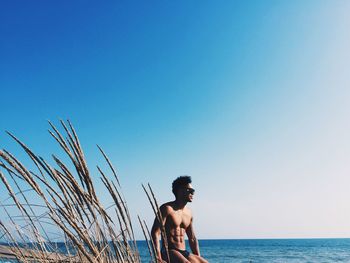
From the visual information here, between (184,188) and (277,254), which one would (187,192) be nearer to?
(184,188)

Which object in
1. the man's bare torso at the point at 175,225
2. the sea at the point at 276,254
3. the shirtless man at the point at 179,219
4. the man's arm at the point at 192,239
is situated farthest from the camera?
the sea at the point at 276,254

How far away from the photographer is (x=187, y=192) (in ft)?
13.9

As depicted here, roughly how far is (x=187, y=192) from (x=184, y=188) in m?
0.06

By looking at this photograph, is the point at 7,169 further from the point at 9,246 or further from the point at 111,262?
the point at 9,246

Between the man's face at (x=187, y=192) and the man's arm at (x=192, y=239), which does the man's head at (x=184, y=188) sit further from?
the man's arm at (x=192, y=239)

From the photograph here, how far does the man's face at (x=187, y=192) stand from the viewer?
4.22m

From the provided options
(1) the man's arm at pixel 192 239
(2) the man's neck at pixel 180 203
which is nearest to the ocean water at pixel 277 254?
(1) the man's arm at pixel 192 239

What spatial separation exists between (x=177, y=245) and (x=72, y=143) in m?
3.42

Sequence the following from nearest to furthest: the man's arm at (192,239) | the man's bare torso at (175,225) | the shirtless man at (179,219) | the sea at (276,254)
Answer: the shirtless man at (179,219), the man's bare torso at (175,225), the man's arm at (192,239), the sea at (276,254)

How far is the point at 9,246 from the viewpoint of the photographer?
5.69 ft

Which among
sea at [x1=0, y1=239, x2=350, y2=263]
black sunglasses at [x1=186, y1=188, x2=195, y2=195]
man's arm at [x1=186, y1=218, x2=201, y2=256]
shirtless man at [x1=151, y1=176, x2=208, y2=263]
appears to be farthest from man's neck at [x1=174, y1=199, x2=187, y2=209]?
sea at [x1=0, y1=239, x2=350, y2=263]

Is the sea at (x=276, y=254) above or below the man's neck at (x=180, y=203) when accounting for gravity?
below

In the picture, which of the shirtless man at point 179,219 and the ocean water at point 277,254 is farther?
the ocean water at point 277,254

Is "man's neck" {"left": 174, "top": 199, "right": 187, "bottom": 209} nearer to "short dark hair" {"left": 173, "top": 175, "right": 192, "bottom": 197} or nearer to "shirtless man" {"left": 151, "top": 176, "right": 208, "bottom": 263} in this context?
"shirtless man" {"left": 151, "top": 176, "right": 208, "bottom": 263}
